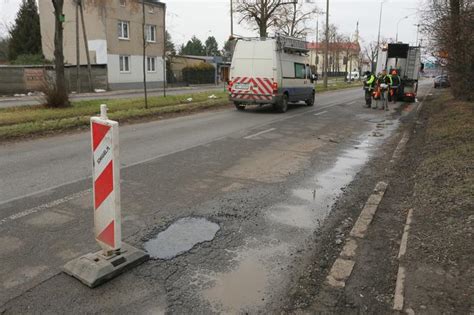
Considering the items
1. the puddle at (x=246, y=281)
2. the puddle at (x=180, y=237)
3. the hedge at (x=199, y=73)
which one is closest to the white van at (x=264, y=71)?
the puddle at (x=180, y=237)

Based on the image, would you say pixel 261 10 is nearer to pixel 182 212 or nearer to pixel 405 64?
pixel 405 64

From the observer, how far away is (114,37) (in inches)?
1560

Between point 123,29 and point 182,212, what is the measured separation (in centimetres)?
3889

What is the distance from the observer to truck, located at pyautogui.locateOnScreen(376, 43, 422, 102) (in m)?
25.2

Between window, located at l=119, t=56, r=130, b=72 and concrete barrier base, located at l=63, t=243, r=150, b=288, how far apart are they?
39101 millimetres

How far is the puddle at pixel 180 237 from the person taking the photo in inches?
176

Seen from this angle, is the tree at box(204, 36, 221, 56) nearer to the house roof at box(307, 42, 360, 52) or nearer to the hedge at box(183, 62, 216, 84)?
the house roof at box(307, 42, 360, 52)

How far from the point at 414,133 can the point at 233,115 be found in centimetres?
710

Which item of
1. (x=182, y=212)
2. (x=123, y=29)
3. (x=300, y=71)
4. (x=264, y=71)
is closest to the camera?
(x=182, y=212)

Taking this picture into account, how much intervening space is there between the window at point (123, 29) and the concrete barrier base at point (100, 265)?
39532 millimetres

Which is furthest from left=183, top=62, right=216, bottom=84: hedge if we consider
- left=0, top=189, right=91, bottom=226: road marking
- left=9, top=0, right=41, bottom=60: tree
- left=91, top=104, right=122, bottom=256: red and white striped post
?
left=91, top=104, right=122, bottom=256: red and white striped post

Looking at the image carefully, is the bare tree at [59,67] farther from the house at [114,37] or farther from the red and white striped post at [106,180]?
the house at [114,37]

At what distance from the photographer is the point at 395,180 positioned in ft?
24.7

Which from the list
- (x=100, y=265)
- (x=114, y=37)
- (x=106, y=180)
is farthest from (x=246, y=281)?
(x=114, y=37)
